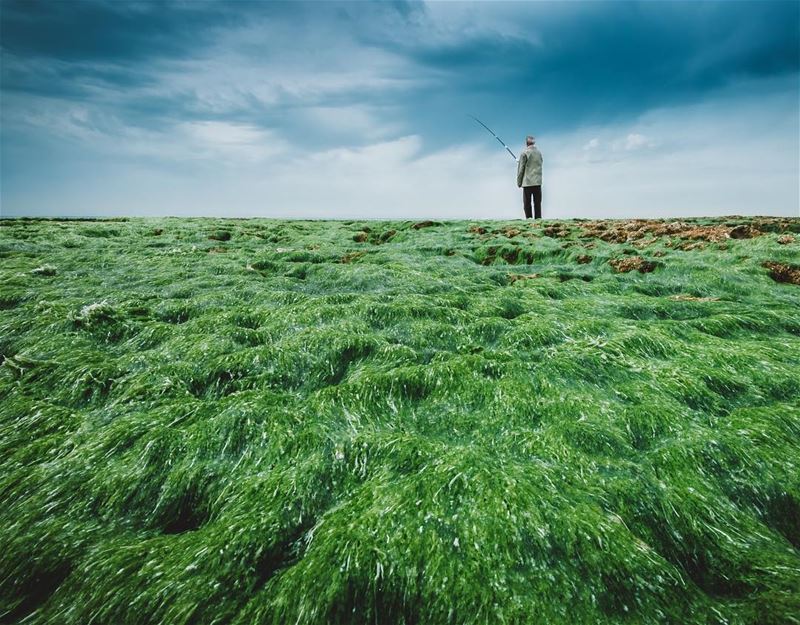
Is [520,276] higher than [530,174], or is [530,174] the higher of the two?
[530,174]

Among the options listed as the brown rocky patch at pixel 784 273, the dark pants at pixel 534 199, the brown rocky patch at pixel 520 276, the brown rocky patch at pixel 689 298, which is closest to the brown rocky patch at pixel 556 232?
the dark pants at pixel 534 199

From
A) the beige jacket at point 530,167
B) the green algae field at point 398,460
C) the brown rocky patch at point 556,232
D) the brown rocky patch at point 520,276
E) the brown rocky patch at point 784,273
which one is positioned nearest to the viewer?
the green algae field at point 398,460

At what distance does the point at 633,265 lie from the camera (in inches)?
565

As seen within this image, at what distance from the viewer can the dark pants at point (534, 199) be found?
1104 inches

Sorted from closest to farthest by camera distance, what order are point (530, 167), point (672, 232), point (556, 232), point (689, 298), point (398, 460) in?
point (398, 460) < point (689, 298) < point (672, 232) < point (556, 232) < point (530, 167)

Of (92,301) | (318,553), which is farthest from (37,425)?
(92,301)

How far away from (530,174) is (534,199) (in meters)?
2.49

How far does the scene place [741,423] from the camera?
5285 mm

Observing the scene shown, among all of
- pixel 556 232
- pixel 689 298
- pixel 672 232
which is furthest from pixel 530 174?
pixel 689 298

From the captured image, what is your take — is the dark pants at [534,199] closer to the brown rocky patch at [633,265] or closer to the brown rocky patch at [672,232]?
the brown rocky patch at [672,232]

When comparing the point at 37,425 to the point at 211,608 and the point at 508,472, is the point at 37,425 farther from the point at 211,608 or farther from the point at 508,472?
the point at 508,472

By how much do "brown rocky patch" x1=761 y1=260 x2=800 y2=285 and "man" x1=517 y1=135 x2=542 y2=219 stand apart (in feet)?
50.6

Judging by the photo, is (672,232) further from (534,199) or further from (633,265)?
(534,199)

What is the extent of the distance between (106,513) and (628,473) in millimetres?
5669
